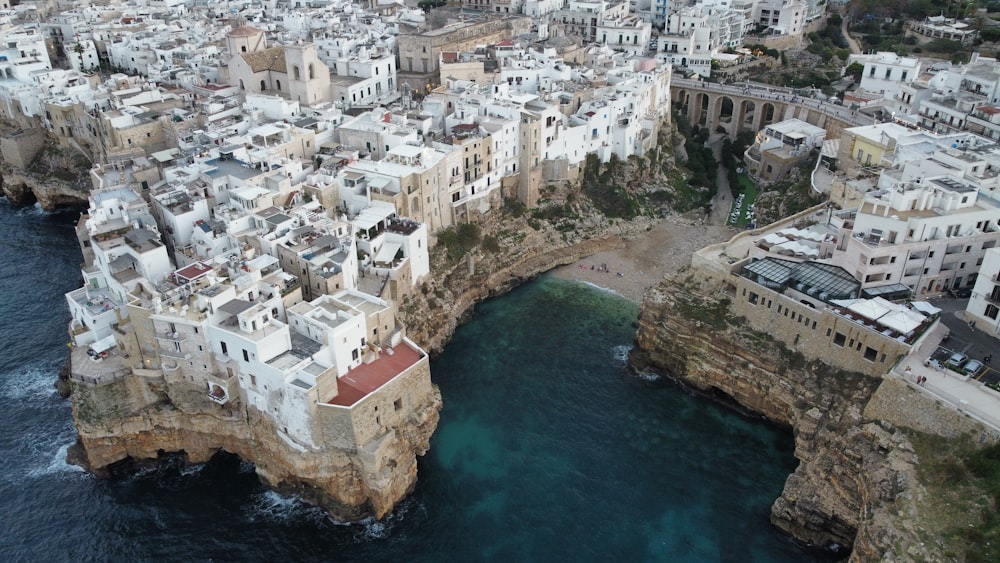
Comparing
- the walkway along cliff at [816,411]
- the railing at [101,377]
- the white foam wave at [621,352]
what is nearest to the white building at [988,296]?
the walkway along cliff at [816,411]

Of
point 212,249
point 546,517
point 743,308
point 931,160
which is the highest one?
point 931,160

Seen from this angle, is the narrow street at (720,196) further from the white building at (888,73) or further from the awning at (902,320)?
the awning at (902,320)

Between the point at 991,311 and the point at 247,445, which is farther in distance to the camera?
the point at 247,445

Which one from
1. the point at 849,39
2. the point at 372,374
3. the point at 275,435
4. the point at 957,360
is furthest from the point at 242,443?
the point at 849,39

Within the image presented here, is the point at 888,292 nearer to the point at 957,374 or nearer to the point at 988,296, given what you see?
the point at 988,296

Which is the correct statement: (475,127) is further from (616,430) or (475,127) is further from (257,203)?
(616,430)

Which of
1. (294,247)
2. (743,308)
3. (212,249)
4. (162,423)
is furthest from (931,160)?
(162,423)
